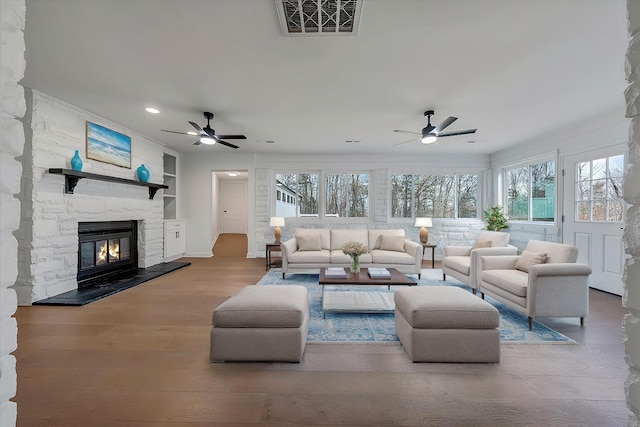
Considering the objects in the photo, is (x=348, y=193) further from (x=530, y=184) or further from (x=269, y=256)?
(x=530, y=184)

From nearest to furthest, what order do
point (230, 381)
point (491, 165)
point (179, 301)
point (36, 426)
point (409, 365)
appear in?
point (36, 426)
point (230, 381)
point (409, 365)
point (179, 301)
point (491, 165)

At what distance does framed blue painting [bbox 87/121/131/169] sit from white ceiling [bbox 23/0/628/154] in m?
0.32

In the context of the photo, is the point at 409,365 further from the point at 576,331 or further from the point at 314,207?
the point at 314,207

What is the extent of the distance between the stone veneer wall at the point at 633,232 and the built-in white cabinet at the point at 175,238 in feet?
21.7

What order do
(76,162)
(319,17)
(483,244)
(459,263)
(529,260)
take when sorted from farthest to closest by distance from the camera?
(483,244)
(459,263)
(76,162)
(529,260)
(319,17)

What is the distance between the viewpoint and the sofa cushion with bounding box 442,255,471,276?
3930 millimetres

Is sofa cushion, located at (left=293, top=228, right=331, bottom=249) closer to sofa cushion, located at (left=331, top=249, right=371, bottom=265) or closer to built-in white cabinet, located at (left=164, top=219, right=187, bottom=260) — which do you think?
sofa cushion, located at (left=331, top=249, right=371, bottom=265)

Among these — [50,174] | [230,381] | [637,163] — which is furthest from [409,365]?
[50,174]

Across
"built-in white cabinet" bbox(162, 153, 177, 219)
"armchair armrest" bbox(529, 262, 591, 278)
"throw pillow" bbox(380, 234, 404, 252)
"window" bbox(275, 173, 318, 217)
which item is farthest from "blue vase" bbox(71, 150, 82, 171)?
"armchair armrest" bbox(529, 262, 591, 278)

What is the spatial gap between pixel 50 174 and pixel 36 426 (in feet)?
10.6

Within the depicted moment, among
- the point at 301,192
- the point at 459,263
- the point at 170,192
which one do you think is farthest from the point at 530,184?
the point at 170,192

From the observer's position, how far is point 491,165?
657cm

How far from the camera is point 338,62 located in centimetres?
259

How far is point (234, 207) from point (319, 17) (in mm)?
7947
